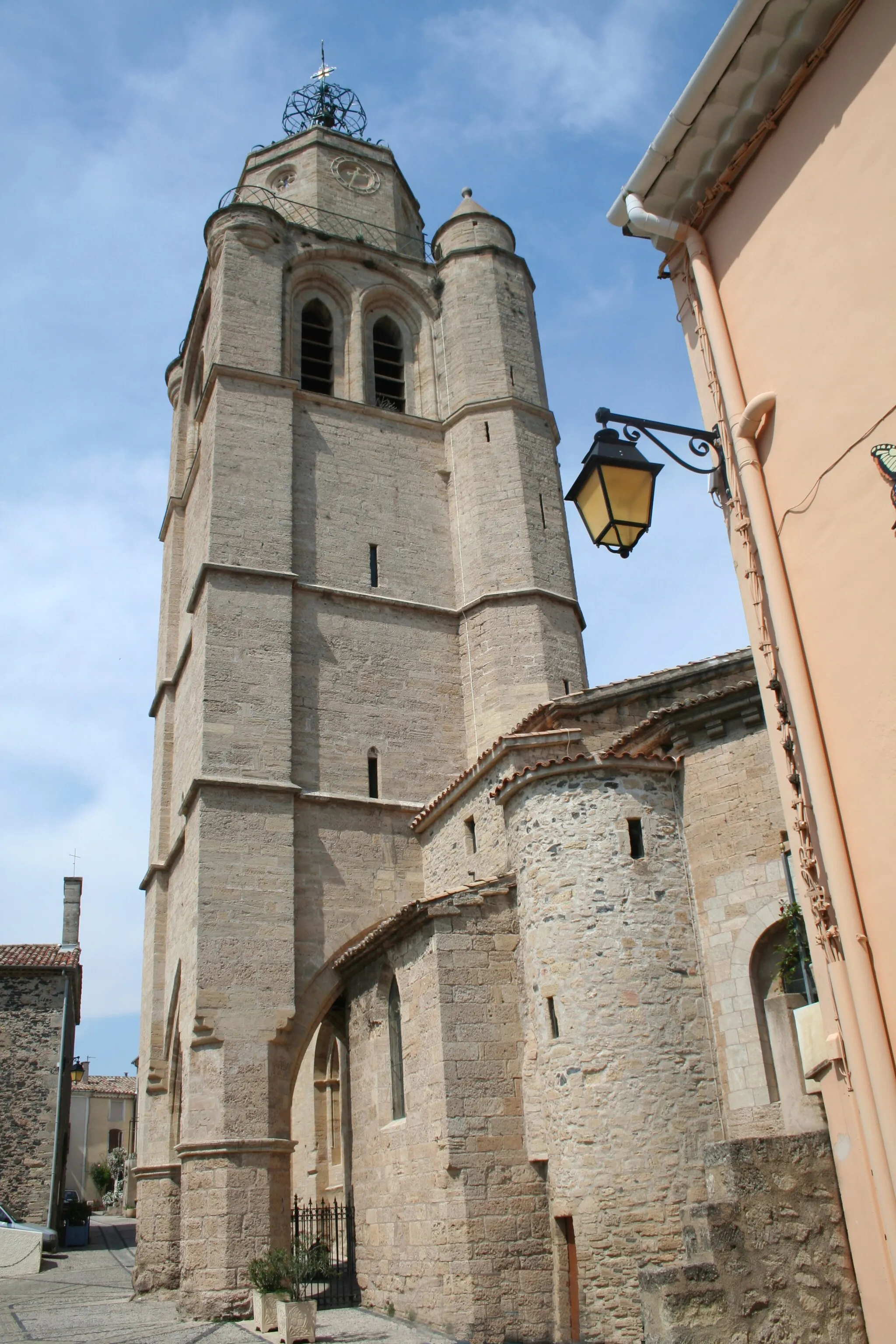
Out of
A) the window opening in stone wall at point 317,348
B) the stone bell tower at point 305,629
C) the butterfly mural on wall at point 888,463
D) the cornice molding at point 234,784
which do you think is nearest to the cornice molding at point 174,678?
the stone bell tower at point 305,629

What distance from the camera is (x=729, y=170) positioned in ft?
16.9

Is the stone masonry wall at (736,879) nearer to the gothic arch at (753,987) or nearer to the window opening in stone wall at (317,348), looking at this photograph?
the gothic arch at (753,987)

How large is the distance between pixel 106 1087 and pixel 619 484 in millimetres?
49072

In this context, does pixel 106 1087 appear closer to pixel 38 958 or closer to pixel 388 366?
pixel 38 958

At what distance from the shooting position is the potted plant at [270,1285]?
1016cm

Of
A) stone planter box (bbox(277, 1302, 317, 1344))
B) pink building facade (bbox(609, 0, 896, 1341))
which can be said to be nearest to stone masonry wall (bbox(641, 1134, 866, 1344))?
pink building facade (bbox(609, 0, 896, 1341))

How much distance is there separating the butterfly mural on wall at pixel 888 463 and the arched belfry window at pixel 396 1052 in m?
9.03

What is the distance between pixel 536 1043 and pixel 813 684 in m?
6.92

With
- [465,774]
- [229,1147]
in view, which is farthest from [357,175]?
[229,1147]

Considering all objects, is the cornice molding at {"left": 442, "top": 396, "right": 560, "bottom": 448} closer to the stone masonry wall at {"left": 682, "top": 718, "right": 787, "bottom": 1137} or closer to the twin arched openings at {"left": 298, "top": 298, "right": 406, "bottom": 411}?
the twin arched openings at {"left": 298, "top": 298, "right": 406, "bottom": 411}

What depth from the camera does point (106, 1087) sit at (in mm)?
47000

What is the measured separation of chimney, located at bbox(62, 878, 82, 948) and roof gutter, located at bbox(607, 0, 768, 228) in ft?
79.4

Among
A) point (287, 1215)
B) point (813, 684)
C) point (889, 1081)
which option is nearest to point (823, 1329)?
point (889, 1081)

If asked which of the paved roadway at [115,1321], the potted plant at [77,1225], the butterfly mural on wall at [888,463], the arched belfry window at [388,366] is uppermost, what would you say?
the arched belfry window at [388,366]
